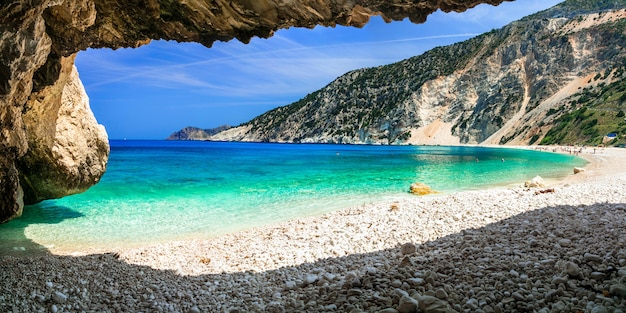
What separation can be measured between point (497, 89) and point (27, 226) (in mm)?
103665

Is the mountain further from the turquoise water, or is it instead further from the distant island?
the turquoise water

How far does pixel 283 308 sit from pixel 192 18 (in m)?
5.52

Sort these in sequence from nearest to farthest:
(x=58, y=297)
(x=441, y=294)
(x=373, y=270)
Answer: (x=441, y=294), (x=58, y=297), (x=373, y=270)

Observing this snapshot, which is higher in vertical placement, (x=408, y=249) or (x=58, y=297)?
(x=408, y=249)

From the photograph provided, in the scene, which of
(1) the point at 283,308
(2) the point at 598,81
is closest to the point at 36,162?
(1) the point at 283,308

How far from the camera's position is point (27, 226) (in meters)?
11.7

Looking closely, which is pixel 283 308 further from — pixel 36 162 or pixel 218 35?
pixel 36 162

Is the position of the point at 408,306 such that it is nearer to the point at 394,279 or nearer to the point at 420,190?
the point at 394,279

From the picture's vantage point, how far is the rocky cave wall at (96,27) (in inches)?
217

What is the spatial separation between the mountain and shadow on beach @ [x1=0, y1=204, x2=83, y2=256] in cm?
7239

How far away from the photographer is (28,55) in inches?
228

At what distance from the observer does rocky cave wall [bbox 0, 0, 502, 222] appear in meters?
5.52

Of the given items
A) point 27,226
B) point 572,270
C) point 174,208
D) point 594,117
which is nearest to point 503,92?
point 594,117

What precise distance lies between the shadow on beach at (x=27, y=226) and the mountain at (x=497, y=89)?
2850 inches
